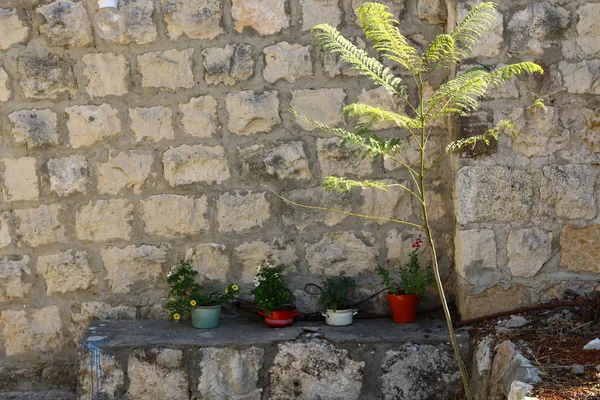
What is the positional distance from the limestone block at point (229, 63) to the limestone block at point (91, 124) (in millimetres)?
549

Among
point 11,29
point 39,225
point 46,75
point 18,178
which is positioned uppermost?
point 11,29

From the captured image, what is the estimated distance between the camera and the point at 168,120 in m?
3.90

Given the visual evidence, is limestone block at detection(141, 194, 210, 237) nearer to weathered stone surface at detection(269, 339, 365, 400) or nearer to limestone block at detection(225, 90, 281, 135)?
limestone block at detection(225, 90, 281, 135)

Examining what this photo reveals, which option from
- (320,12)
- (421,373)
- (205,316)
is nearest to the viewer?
(421,373)

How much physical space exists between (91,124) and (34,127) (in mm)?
297

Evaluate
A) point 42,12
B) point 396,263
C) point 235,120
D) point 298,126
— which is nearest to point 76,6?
point 42,12

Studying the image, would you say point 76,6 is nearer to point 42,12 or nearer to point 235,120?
point 42,12

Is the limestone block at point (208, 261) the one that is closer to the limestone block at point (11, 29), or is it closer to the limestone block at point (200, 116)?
the limestone block at point (200, 116)

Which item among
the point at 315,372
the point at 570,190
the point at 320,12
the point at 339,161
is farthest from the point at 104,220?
the point at 570,190

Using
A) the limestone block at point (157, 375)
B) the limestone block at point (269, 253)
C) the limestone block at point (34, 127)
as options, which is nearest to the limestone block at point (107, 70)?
the limestone block at point (34, 127)

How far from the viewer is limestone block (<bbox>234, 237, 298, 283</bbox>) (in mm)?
3908

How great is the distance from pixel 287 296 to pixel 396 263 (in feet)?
2.00

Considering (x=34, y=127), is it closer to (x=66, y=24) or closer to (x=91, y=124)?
(x=91, y=124)

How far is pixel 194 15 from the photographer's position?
3865 millimetres
